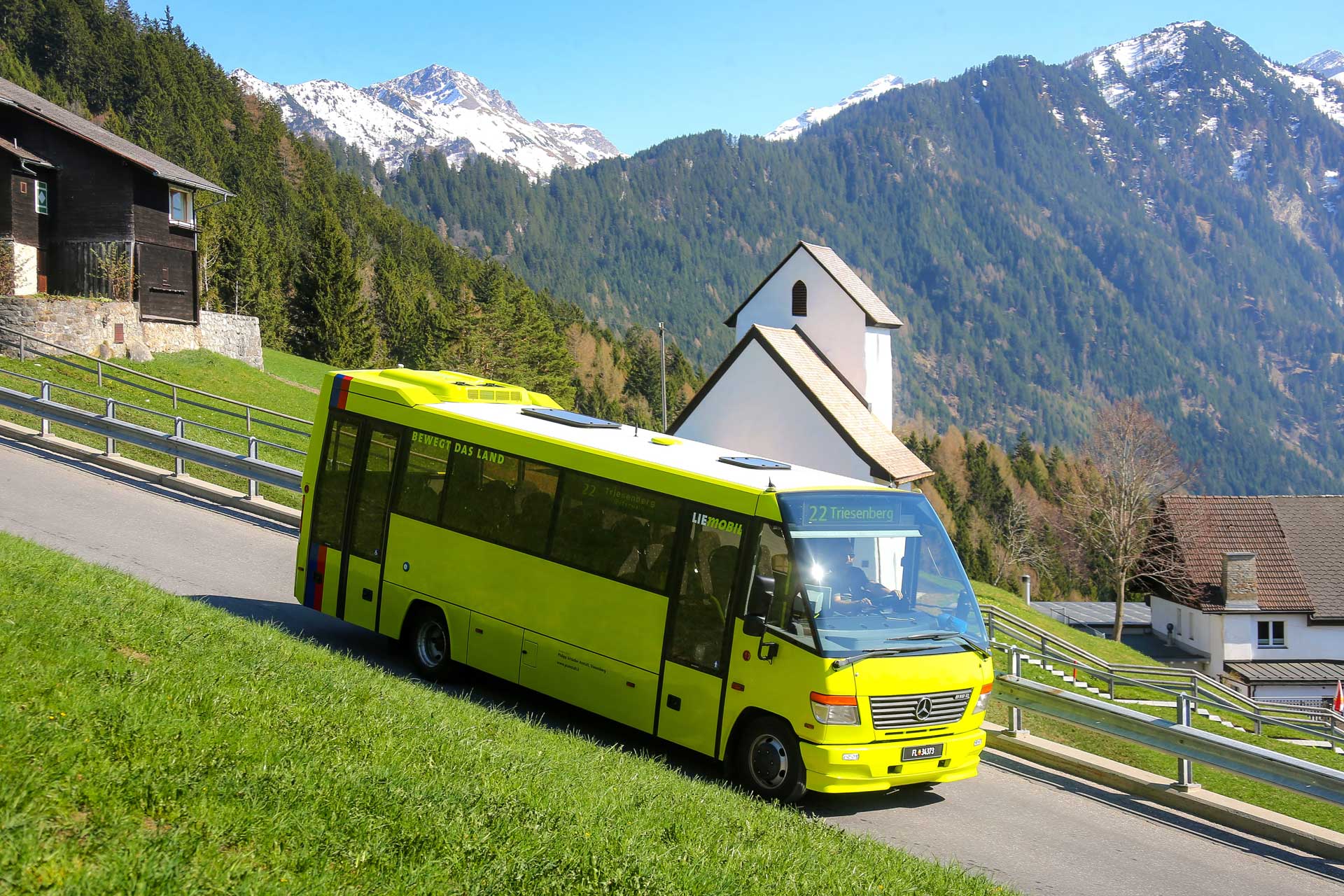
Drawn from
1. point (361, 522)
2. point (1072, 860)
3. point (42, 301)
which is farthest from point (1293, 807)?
point (42, 301)

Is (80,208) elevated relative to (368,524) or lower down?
elevated

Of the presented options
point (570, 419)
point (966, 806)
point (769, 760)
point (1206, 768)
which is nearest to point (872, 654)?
point (769, 760)

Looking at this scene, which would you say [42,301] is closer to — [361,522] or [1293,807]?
[361,522]

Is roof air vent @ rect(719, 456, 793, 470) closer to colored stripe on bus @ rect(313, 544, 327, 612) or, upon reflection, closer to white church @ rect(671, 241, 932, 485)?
colored stripe on bus @ rect(313, 544, 327, 612)

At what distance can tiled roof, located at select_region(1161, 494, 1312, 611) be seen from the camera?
53000 millimetres

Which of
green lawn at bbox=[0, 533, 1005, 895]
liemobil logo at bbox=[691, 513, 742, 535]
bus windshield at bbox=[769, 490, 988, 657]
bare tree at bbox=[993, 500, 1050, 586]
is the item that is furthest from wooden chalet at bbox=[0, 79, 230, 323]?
bare tree at bbox=[993, 500, 1050, 586]

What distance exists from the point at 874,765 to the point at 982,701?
4.43ft

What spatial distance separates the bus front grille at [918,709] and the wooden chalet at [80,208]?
131 ft

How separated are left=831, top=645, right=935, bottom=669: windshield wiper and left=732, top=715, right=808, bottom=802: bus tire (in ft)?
2.36

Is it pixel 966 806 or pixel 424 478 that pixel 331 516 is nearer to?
pixel 424 478

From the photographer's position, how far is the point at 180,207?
45.8 m

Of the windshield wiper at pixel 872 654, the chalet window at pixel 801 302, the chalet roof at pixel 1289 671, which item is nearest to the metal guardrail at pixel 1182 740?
the windshield wiper at pixel 872 654

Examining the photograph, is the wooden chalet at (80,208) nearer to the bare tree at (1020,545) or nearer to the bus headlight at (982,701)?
the bus headlight at (982,701)

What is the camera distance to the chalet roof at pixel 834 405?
113 feet
